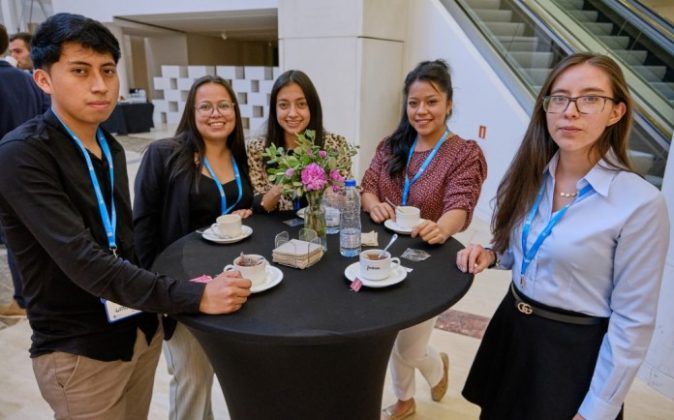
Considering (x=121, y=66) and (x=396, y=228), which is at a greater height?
(x=121, y=66)

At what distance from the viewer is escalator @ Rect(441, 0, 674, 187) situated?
131 inches

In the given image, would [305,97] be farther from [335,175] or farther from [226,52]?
[226,52]

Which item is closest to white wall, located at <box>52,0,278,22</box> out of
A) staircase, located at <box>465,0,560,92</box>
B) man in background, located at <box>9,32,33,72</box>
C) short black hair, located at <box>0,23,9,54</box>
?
staircase, located at <box>465,0,560,92</box>

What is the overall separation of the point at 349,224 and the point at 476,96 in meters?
3.99

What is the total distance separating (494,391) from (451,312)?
63.5 inches

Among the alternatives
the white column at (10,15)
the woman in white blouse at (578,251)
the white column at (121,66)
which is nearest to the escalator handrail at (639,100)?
the woman in white blouse at (578,251)

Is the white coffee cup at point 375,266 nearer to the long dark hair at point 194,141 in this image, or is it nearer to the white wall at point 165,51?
the long dark hair at point 194,141

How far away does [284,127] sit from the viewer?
2158mm

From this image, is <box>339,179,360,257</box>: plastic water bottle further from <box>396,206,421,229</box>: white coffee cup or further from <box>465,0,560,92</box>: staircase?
<box>465,0,560,92</box>: staircase

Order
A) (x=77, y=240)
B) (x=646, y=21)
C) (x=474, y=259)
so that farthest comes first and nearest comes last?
(x=646, y=21)
(x=474, y=259)
(x=77, y=240)

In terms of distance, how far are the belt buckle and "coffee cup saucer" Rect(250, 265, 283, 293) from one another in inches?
30.0

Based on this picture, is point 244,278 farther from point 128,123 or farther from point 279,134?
point 128,123

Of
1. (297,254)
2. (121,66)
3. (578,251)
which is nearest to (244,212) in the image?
(297,254)

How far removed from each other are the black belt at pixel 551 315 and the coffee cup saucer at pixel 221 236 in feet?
3.33
